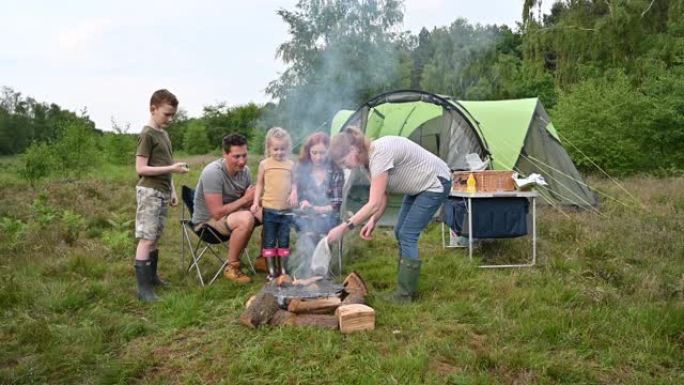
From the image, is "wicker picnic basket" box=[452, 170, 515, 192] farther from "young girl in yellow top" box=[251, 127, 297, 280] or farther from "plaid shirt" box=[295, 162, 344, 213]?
"young girl in yellow top" box=[251, 127, 297, 280]

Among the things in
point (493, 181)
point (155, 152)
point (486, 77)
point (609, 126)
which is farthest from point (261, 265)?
point (486, 77)

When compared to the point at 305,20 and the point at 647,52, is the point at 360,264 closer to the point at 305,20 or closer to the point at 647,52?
the point at 647,52

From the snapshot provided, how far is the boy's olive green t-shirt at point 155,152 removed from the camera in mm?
3642

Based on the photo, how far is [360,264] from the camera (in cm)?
464

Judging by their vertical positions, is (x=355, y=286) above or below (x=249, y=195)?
below

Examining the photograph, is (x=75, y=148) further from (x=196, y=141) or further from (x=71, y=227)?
(x=196, y=141)

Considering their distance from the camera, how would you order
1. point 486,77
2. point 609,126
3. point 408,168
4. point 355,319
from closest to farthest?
point 355,319
point 408,168
point 609,126
point 486,77

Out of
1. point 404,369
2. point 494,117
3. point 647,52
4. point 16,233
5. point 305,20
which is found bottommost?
point 404,369

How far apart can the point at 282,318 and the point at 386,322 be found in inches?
24.2

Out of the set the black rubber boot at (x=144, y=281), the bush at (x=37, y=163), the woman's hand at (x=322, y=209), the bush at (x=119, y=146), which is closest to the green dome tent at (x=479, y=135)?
the woman's hand at (x=322, y=209)

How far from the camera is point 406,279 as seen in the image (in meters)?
3.54

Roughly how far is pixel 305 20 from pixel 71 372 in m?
18.3

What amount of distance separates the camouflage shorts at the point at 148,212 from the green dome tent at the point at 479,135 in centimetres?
299

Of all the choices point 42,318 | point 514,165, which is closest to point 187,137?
point 514,165
